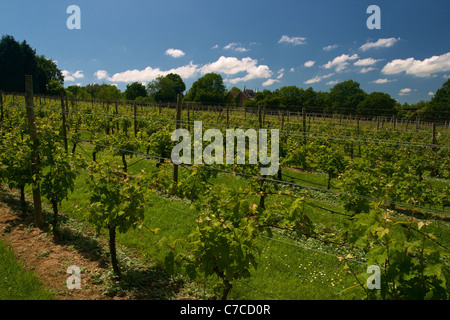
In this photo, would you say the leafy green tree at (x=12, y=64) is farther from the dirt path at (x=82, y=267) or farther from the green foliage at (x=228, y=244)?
the green foliage at (x=228, y=244)

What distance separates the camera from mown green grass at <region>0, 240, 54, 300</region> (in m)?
3.50

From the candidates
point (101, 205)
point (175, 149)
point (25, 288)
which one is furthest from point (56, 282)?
point (175, 149)

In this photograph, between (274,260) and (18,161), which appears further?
(18,161)

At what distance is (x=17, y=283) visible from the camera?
3.73m

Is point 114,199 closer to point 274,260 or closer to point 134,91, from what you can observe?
point 274,260

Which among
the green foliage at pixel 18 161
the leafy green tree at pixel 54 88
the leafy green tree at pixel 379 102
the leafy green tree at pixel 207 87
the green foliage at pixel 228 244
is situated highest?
the leafy green tree at pixel 207 87

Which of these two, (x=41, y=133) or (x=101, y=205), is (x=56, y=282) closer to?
(x=101, y=205)

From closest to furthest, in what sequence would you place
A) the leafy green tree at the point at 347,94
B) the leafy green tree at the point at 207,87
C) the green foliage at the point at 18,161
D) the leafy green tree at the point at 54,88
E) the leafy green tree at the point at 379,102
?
the green foliage at the point at 18,161 → the leafy green tree at the point at 54,88 → the leafy green tree at the point at 379,102 → the leafy green tree at the point at 207,87 → the leafy green tree at the point at 347,94

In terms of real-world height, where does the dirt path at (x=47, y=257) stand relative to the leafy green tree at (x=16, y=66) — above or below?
below

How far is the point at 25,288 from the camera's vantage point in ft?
12.0

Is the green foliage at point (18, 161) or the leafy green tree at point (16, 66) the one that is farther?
the leafy green tree at point (16, 66)

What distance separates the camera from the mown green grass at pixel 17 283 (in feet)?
11.5

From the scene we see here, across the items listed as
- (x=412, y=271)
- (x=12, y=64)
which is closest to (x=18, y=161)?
(x=412, y=271)

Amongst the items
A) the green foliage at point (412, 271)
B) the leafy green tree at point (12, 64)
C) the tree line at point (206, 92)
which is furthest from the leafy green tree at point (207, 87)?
the green foliage at point (412, 271)
